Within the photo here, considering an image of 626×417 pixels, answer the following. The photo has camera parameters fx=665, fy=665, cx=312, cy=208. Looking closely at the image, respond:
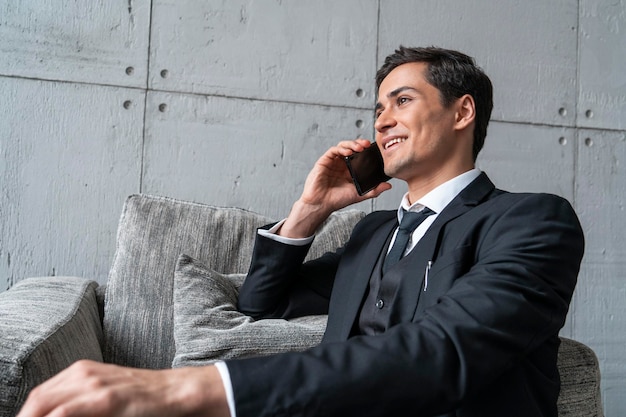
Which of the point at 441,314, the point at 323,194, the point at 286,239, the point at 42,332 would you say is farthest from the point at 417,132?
the point at 42,332

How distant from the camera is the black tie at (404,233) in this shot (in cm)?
158

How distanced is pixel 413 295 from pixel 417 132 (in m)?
0.51

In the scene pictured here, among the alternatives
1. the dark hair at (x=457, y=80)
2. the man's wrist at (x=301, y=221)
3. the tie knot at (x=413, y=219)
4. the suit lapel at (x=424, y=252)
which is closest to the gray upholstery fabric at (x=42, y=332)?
the man's wrist at (x=301, y=221)

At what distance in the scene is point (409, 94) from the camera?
1786 mm

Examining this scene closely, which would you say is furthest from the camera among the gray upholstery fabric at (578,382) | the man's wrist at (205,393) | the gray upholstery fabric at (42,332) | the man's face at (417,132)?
the man's face at (417,132)

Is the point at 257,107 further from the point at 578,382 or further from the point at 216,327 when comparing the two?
the point at 578,382

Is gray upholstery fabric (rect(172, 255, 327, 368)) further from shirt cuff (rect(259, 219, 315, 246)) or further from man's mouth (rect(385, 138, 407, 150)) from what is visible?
man's mouth (rect(385, 138, 407, 150))

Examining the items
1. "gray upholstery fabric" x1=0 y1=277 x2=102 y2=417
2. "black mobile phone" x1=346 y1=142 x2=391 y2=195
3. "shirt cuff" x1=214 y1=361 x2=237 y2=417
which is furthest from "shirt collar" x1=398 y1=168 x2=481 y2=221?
"shirt cuff" x1=214 y1=361 x2=237 y2=417

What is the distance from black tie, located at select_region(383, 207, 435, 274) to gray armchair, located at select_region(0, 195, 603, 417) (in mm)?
438

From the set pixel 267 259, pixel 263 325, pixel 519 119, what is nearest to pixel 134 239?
pixel 267 259

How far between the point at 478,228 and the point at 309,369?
0.74 metres

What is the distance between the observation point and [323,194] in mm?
1905

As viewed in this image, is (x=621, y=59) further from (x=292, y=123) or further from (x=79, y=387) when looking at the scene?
(x=79, y=387)

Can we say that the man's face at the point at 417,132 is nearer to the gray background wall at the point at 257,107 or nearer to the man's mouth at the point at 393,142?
the man's mouth at the point at 393,142
